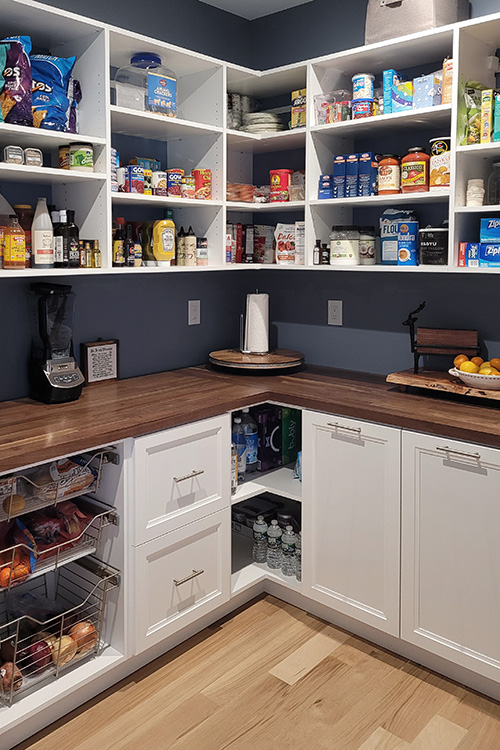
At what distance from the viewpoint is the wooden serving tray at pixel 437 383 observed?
2.33m

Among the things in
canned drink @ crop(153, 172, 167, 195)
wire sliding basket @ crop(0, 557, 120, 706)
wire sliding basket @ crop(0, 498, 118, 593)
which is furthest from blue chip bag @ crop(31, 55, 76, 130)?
wire sliding basket @ crop(0, 557, 120, 706)

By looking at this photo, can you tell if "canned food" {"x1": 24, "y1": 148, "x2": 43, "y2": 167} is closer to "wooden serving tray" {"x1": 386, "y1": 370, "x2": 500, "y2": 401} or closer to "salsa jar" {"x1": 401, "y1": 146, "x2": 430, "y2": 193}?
"salsa jar" {"x1": 401, "y1": 146, "x2": 430, "y2": 193}

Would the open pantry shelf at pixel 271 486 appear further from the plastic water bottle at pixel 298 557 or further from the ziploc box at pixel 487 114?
the ziploc box at pixel 487 114

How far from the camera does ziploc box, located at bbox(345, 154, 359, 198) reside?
267cm

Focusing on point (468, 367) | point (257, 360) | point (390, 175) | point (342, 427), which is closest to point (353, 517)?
point (342, 427)

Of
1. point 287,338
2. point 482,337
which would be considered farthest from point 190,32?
point 482,337

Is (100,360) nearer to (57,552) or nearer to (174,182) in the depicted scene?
(174,182)

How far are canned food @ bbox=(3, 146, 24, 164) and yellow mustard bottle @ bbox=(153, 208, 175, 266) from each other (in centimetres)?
62

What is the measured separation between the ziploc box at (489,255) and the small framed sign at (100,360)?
1.45m

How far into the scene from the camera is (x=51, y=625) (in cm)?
227

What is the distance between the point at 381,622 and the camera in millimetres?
2395

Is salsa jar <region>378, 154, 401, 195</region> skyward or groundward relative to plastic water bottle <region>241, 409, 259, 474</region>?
skyward

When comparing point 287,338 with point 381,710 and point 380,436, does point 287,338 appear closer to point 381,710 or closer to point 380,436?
point 380,436

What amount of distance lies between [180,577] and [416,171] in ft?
5.51
